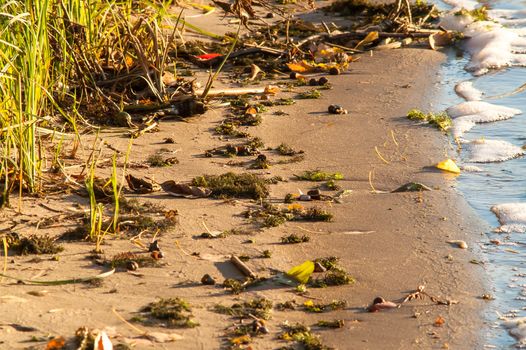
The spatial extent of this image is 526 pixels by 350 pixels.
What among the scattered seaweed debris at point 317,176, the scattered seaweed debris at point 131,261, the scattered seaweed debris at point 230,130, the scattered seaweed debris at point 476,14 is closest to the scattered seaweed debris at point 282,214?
the scattered seaweed debris at point 317,176

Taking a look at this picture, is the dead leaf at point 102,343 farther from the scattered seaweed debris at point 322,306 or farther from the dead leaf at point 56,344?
the scattered seaweed debris at point 322,306

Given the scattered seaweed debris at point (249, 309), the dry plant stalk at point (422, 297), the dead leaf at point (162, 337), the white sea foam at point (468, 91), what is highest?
the dead leaf at point (162, 337)

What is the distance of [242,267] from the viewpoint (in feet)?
11.3

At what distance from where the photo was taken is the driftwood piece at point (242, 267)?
341 cm

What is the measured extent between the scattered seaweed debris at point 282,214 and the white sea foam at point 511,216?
809 mm

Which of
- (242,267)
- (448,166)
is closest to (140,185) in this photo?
(242,267)

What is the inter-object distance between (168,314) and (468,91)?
12.6 feet

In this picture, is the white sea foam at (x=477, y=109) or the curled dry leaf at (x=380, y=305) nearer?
the curled dry leaf at (x=380, y=305)

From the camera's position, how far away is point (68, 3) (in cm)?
511

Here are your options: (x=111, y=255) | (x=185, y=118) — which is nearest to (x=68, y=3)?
(x=185, y=118)

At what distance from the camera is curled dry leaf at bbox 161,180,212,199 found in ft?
13.8

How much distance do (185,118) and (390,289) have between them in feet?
7.63

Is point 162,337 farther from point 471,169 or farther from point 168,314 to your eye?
point 471,169

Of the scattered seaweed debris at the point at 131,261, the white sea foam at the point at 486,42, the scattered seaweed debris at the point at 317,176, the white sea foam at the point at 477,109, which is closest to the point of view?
the scattered seaweed debris at the point at 131,261
